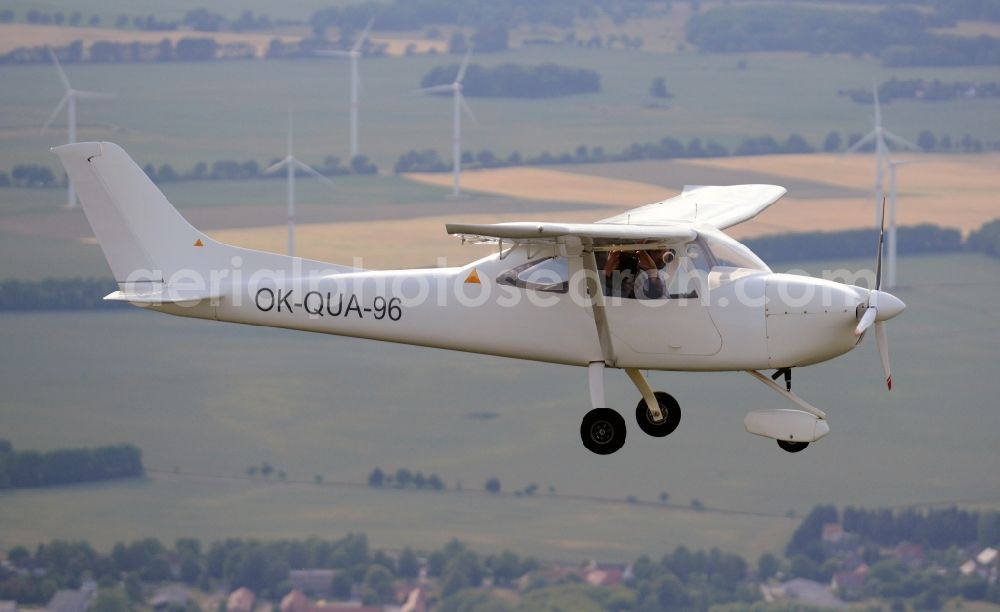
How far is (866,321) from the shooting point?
2541 cm

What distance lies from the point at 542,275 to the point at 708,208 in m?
5.17

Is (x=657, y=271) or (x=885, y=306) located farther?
(x=657, y=271)

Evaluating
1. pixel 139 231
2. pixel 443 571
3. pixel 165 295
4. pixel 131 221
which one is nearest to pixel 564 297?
pixel 165 295

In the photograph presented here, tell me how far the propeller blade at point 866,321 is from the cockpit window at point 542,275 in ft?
13.4

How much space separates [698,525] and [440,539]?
24.3 m

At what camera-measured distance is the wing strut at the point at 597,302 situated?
26281 millimetres

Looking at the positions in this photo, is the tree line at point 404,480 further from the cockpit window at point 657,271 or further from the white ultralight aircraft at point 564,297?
the cockpit window at point 657,271

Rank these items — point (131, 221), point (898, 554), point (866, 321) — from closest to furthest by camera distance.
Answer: point (866, 321)
point (131, 221)
point (898, 554)

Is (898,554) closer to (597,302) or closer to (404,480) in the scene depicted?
(404,480)

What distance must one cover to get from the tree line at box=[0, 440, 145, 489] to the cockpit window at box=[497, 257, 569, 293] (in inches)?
6414

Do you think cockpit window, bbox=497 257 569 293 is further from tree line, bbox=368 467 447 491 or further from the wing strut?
tree line, bbox=368 467 447 491

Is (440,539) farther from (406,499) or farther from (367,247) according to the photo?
(367,247)

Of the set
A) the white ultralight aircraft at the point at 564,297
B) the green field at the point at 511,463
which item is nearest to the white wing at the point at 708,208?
the white ultralight aircraft at the point at 564,297

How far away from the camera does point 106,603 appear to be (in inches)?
6471
